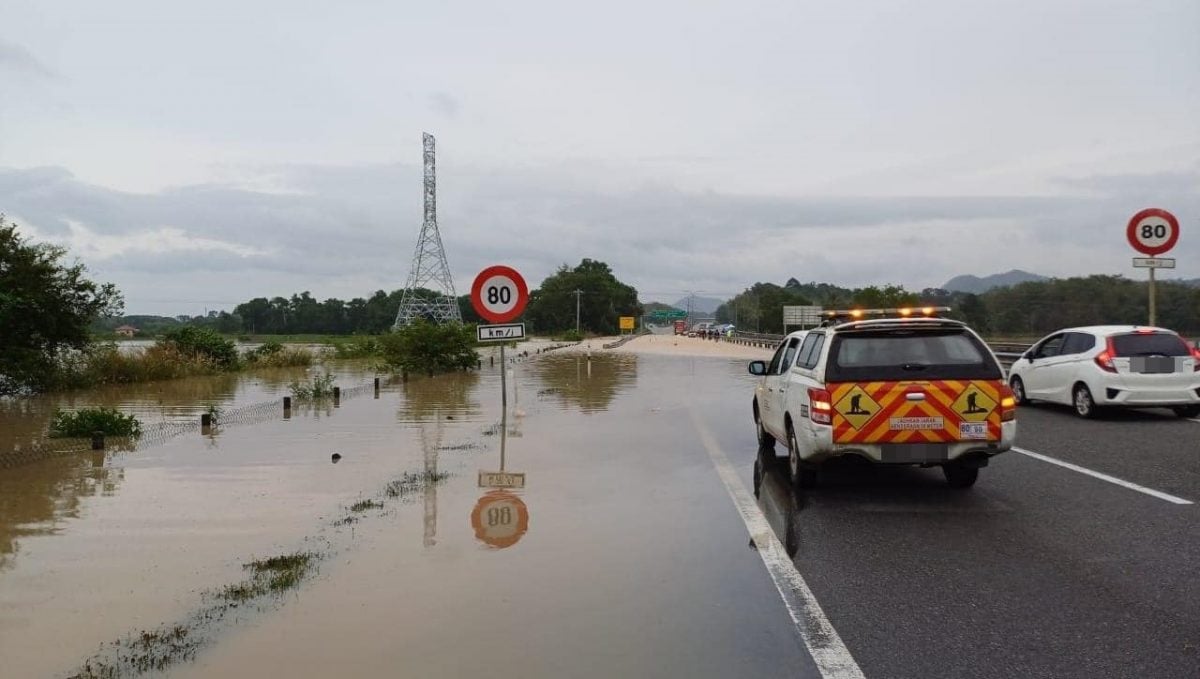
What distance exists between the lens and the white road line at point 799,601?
4262 mm

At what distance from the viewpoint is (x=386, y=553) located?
251 inches

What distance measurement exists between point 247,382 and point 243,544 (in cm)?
2299

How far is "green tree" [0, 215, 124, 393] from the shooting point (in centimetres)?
1859

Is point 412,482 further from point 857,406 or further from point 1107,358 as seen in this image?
point 1107,358

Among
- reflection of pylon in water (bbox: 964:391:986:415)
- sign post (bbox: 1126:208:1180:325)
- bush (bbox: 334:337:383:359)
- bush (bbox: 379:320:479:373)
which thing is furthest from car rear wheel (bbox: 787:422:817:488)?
bush (bbox: 334:337:383:359)

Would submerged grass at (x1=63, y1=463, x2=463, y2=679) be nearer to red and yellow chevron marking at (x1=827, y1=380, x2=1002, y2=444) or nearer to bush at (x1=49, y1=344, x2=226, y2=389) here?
red and yellow chevron marking at (x1=827, y1=380, x2=1002, y2=444)

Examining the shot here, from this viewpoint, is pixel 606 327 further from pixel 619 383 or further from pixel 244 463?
pixel 244 463

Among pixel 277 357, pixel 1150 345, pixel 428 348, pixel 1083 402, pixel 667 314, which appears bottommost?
pixel 1083 402

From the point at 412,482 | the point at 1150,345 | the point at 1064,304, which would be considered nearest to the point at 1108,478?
the point at 1150,345

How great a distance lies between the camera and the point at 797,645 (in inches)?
177

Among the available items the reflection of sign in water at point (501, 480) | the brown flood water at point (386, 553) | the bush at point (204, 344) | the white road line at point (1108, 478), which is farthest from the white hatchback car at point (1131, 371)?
the bush at point (204, 344)

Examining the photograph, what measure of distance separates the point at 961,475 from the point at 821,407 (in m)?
1.84

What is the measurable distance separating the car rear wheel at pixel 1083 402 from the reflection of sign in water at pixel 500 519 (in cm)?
1065

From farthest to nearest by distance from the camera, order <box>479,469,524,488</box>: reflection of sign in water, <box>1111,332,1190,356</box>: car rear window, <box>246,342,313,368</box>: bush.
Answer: <box>246,342,313,368</box>: bush
<box>1111,332,1190,356</box>: car rear window
<box>479,469,524,488</box>: reflection of sign in water
